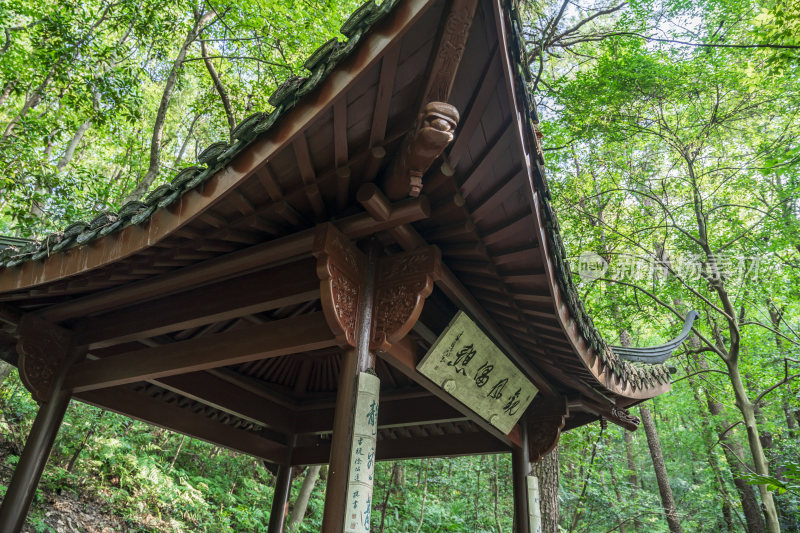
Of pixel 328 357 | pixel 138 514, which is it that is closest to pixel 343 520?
pixel 328 357

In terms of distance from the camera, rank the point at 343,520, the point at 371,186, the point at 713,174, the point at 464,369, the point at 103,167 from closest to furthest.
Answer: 1. the point at 343,520
2. the point at 371,186
3. the point at 464,369
4. the point at 713,174
5. the point at 103,167

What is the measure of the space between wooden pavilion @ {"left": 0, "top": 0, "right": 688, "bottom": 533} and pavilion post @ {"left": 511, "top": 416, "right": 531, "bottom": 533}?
2cm

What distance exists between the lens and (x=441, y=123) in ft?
6.81

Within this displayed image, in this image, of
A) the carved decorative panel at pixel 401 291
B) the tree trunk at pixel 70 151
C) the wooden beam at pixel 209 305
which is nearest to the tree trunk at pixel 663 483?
the carved decorative panel at pixel 401 291

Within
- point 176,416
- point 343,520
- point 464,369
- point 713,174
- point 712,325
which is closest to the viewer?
point 343,520

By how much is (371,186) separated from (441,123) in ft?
2.42

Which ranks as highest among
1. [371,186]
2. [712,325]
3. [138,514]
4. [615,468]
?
[712,325]

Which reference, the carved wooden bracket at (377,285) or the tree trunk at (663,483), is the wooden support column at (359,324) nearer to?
the carved wooden bracket at (377,285)

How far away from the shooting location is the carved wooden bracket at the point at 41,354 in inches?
166

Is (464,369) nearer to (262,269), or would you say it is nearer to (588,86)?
(262,269)

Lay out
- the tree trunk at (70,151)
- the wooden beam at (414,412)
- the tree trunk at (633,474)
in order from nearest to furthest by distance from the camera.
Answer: the wooden beam at (414,412) → the tree trunk at (70,151) → the tree trunk at (633,474)

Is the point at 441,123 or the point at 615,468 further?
the point at 615,468

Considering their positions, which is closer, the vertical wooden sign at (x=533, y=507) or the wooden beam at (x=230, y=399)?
the vertical wooden sign at (x=533, y=507)

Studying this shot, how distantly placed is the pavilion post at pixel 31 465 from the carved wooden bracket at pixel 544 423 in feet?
14.5
